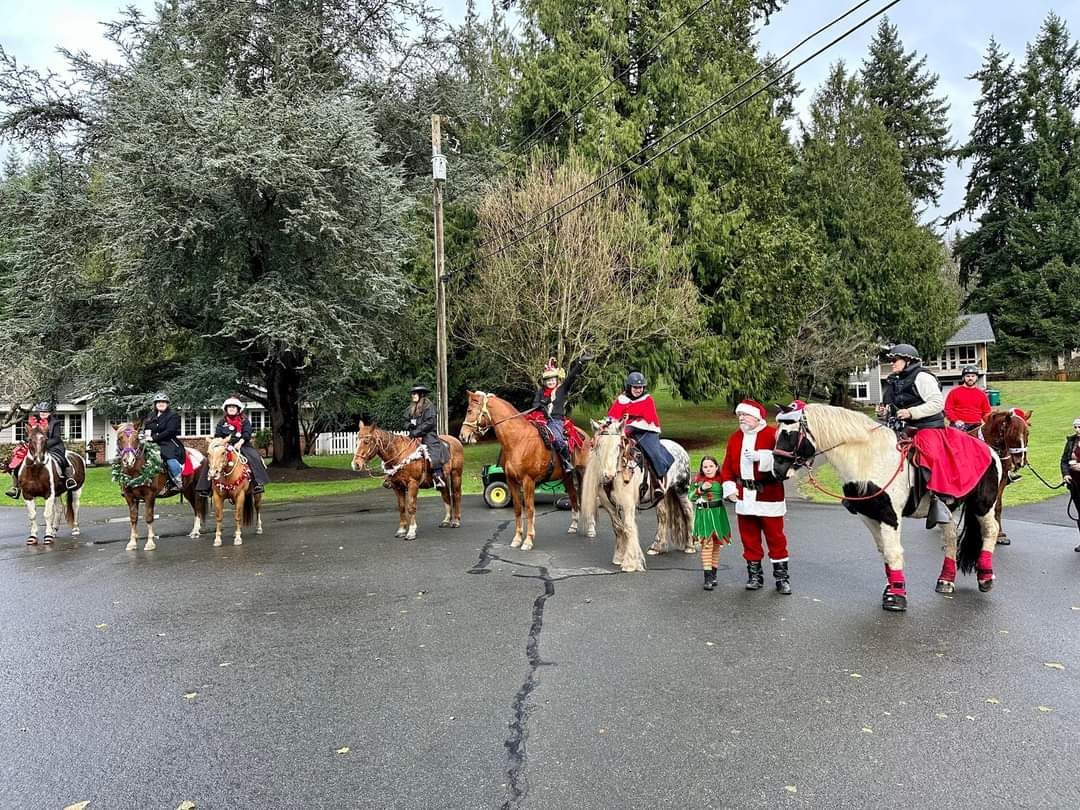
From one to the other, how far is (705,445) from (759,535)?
23661mm

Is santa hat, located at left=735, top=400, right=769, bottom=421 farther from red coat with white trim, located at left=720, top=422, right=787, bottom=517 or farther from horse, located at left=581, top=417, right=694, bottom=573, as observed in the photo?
horse, located at left=581, top=417, right=694, bottom=573

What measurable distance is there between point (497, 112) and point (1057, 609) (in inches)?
1149

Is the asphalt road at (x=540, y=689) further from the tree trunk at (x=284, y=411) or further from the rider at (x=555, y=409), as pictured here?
the tree trunk at (x=284, y=411)

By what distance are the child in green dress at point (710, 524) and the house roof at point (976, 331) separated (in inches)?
2179

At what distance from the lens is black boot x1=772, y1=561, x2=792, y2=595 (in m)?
8.04

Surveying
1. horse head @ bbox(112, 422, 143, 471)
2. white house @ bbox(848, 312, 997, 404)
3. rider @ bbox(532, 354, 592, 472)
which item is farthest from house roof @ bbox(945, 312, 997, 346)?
horse head @ bbox(112, 422, 143, 471)

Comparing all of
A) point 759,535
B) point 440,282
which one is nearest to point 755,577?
point 759,535

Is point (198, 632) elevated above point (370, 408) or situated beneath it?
situated beneath

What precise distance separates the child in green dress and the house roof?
5535 centimetres

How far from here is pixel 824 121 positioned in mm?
42094

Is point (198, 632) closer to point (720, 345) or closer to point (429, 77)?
point (720, 345)

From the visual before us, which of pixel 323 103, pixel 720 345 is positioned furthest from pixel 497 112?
pixel 720 345

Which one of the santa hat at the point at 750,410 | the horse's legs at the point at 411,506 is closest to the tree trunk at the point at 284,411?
the horse's legs at the point at 411,506

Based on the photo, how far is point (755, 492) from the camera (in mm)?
7930
